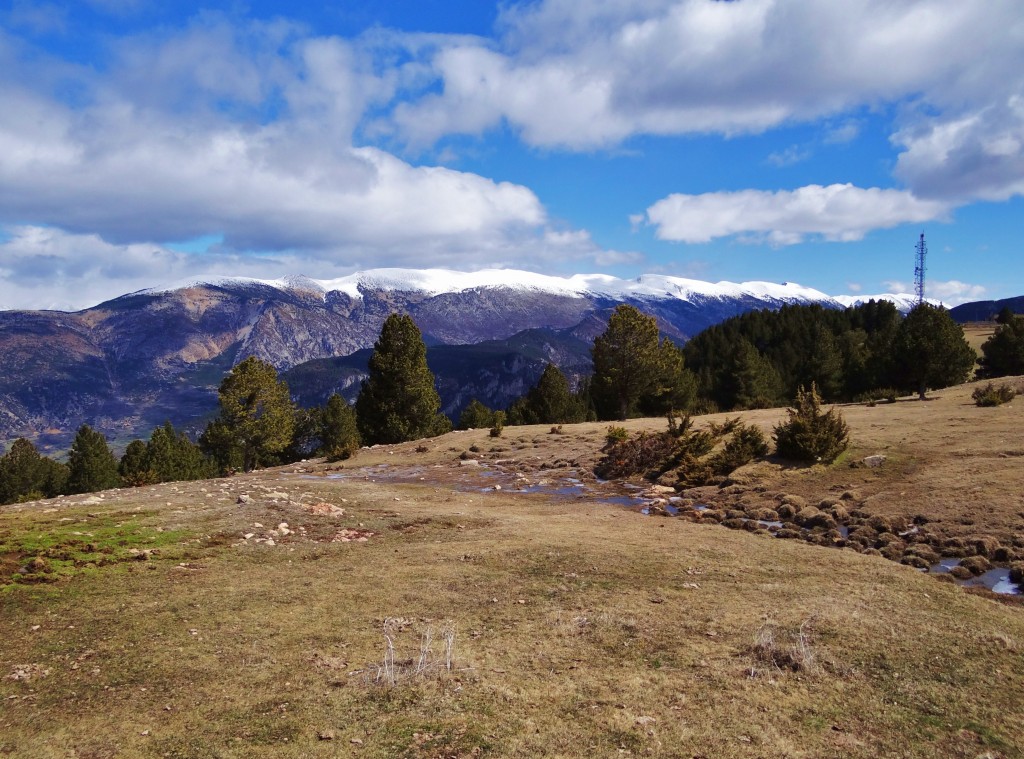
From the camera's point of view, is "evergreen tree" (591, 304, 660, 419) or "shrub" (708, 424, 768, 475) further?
"evergreen tree" (591, 304, 660, 419)

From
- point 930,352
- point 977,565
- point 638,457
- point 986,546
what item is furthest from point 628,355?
point 977,565

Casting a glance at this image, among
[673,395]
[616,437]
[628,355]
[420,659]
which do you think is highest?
[628,355]

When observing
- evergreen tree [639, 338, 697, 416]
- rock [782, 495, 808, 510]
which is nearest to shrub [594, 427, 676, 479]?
rock [782, 495, 808, 510]

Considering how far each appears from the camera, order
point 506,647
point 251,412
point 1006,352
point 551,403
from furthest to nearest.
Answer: point 551,403 → point 1006,352 → point 251,412 → point 506,647

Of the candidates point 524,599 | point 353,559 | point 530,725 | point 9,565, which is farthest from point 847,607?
point 9,565

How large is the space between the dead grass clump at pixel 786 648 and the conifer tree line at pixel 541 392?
127ft

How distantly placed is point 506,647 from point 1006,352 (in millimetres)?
79953

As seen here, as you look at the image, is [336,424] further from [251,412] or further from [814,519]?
[814,519]

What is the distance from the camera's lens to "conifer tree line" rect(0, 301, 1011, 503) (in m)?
49.3

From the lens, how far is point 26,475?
253ft

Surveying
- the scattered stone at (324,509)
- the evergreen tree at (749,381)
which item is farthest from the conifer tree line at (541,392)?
the scattered stone at (324,509)

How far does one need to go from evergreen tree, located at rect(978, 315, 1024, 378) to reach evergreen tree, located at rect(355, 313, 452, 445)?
6157 cm

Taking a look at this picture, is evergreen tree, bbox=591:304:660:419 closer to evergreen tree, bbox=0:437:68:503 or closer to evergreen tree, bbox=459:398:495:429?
evergreen tree, bbox=459:398:495:429

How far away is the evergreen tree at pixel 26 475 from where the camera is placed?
7581 centimetres
